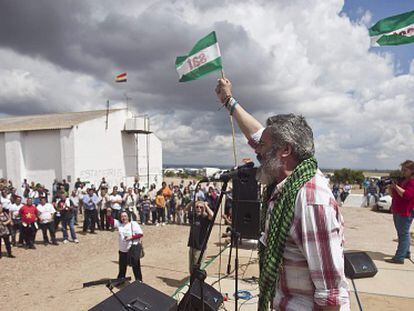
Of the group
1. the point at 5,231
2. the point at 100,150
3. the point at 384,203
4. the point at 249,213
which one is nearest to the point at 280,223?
the point at 249,213

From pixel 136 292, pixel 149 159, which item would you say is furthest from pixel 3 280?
pixel 149 159

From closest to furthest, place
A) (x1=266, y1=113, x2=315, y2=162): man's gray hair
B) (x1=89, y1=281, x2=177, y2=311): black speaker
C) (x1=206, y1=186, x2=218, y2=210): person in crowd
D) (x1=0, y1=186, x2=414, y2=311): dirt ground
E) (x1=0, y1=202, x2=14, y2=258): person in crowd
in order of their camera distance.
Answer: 1. (x1=266, y1=113, x2=315, y2=162): man's gray hair
2. (x1=89, y1=281, x2=177, y2=311): black speaker
3. (x1=0, y1=186, x2=414, y2=311): dirt ground
4. (x1=0, y1=202, x2=14, y2=258): person in crowd
5. (x1=206, y1=186, x2=218, y2=210): person in crowd

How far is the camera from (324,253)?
142cm

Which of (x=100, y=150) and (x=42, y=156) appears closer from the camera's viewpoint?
(x=42, y=156)

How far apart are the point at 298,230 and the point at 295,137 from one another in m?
0.48

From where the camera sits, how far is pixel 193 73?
22.7 ft

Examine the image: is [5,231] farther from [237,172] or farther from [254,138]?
[254,138]

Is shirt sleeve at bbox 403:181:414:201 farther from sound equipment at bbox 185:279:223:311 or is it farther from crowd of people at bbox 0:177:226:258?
crowd of people at bbox 0:177:226:258

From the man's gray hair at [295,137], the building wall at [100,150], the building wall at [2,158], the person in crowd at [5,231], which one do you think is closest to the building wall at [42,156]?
the building wall at [100,150]

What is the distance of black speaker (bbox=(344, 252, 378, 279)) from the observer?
13.3ft

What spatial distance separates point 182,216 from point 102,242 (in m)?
4.65

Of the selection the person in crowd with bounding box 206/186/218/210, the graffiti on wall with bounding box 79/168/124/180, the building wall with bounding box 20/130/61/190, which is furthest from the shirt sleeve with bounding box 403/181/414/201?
the building wall with bounding box 20/130/61/190

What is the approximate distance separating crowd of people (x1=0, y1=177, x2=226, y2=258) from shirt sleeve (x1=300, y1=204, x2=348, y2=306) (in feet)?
22.2

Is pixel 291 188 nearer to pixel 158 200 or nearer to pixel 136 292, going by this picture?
pixel 136 292
